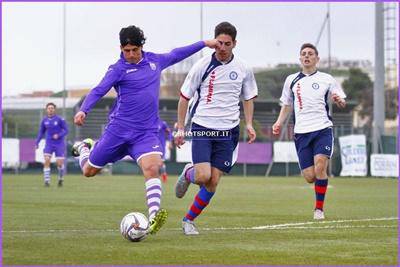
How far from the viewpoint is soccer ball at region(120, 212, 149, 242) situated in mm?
9930

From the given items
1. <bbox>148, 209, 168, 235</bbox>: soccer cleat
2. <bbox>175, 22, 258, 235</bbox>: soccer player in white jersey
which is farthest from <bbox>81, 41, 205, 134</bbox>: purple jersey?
<bbox>148, 209, 168, 235</bbox>: soccer cleat

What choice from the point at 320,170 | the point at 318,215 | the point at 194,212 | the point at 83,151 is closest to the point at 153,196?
the point at 194,212

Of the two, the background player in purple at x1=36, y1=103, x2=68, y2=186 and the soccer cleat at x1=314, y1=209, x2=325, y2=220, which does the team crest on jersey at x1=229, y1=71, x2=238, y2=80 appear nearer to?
the soccer cleat at x1=314, y1=209, x2=325, y2=220

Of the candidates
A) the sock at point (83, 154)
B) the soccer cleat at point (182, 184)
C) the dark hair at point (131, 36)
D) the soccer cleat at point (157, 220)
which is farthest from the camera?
the soccer cleat at point (182, 184)

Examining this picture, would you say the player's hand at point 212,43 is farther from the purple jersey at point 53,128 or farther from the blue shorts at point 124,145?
the purple jersey at point 53,128

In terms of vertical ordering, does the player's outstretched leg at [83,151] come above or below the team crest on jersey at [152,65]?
below

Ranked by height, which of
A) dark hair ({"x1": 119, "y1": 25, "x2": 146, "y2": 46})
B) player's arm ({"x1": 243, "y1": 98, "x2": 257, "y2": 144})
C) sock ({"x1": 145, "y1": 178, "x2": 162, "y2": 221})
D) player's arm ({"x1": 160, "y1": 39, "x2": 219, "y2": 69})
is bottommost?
sock ({"x1": 145, "y1": 178, "x2": 162, "y2": 221})

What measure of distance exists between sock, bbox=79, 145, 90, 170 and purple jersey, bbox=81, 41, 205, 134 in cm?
91

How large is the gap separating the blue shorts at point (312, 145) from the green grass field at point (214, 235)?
84 centimetres

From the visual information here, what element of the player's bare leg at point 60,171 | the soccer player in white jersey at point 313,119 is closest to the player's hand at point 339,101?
the soccer player in white jersey at point 313,119

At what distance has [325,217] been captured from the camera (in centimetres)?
1398

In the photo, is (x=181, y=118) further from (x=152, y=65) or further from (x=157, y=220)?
(x=157, y=220)

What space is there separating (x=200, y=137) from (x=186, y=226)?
1.04 m

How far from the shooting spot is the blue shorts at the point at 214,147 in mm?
11383
